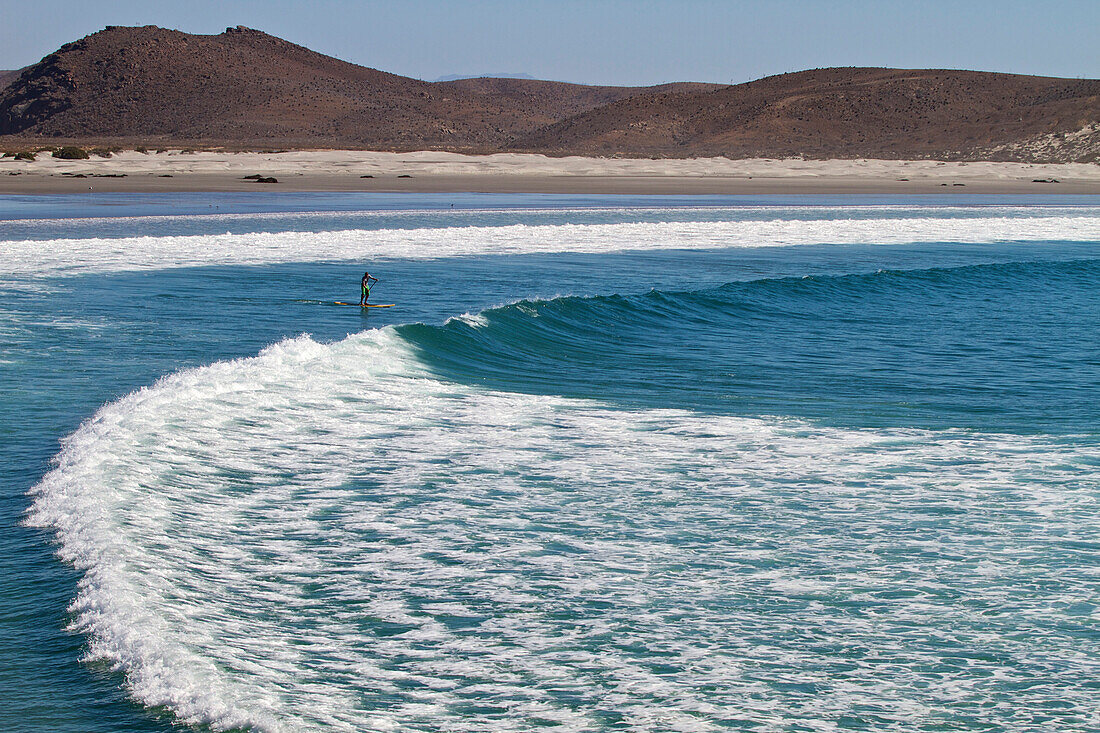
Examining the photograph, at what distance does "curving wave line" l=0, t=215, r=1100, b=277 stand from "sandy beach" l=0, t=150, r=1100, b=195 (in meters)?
21.1

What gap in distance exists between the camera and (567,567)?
302 inches

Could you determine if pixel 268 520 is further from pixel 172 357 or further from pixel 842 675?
pixel 172 357

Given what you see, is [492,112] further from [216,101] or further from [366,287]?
[366,287]

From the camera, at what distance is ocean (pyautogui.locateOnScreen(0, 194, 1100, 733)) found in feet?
19.6

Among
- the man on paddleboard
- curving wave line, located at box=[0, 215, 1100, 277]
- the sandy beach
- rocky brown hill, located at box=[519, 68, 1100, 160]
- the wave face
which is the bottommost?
the wave face

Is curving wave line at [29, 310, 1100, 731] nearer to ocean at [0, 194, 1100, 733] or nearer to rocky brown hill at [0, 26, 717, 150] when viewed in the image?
ocean at [0, 194, 1100, 733]

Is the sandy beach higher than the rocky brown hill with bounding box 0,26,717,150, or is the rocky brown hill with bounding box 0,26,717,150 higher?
the rocky brown hill with bounding box 0,26,717,150

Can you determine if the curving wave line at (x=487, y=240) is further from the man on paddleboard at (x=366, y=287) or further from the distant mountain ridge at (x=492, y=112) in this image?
the distant mountain ridge at (x=492, y=112)

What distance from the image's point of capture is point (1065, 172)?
3135 inches

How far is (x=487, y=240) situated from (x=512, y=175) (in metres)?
41.4

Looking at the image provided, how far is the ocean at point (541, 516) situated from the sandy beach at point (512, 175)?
1586 inches

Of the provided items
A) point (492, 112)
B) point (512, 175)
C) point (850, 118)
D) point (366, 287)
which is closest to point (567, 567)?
point (366, 287)

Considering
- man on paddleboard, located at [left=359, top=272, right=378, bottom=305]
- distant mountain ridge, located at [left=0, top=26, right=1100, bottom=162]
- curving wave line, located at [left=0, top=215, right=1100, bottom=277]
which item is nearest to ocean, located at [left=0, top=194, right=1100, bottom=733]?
man on paddleboard, located at [left=359, top=272, right=378, bottom=305]

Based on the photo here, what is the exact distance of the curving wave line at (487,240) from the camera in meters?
26.0
